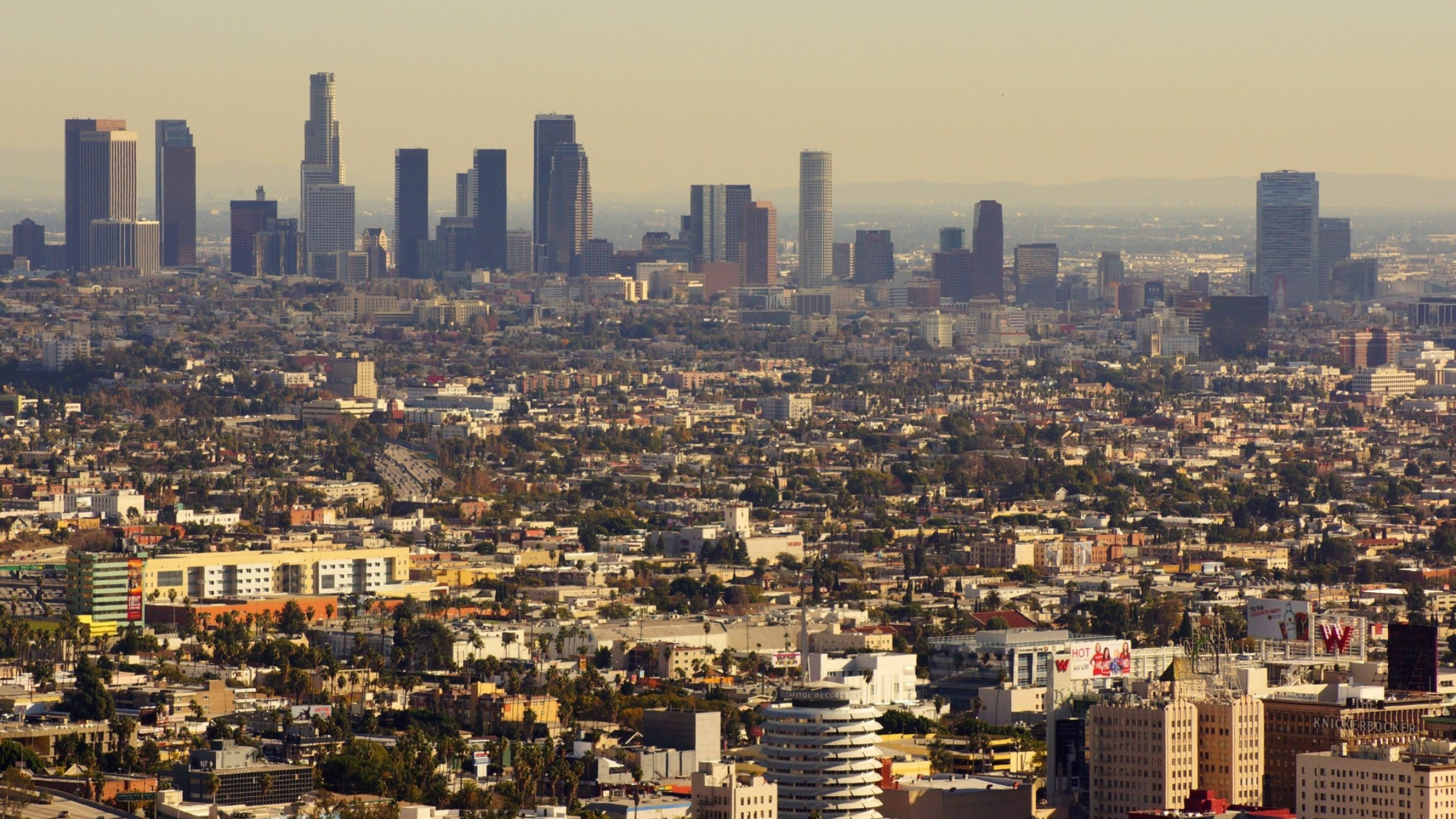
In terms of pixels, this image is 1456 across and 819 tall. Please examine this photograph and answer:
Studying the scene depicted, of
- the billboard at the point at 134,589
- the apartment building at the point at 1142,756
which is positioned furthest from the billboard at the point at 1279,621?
the apartment building at the point at 1142,756

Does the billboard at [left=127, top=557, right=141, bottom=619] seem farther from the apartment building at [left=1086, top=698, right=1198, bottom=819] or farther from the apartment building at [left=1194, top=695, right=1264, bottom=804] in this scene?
the apartment building at [left=1194, top=695, right=1264, bottom=804]

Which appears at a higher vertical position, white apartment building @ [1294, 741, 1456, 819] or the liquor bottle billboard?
white apartment building @ [1294, 741, 1456, 819]

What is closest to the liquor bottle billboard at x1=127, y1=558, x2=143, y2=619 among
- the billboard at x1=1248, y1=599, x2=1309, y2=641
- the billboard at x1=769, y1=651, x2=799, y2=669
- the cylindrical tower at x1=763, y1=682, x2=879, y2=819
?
the billboard at x1=769, y1=651, x2=799, y2=669

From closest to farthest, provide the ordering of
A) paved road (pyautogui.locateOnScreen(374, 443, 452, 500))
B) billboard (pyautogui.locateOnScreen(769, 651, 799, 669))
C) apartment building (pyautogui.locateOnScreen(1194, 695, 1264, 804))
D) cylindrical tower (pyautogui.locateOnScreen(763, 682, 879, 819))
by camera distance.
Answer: cylindrical tower (pyautogui.locateOnScreen(763, 682, 879, 819)) < apartment building (pyautogui.locateOnScreen(1194, 695, 1264, 804)) < billboard (pyautogui.locateOnScreen(769, 651, 799, 669)) < paved road (pyautogui.locateOnScreen(374, 443, 452, 500))

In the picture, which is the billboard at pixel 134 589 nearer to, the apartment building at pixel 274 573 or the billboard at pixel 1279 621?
the apartment building at pixel 274 573

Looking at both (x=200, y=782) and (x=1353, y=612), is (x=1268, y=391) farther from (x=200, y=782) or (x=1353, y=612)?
(x=200, y=782)

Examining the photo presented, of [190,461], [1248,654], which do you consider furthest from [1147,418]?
[1248,654]

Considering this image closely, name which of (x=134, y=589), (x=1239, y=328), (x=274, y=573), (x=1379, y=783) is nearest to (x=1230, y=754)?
(x=1379, y=783)
